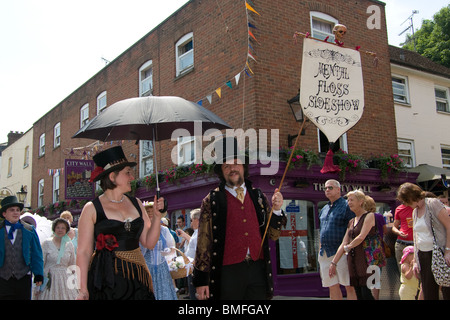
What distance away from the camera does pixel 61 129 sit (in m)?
22.0

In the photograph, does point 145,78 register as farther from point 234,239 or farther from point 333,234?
point 234,239

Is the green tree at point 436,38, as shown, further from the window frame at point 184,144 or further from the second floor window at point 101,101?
the second floor window at point 101,101

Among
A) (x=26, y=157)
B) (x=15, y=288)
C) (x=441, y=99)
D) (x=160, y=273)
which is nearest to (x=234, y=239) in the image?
(x=160, y=273)

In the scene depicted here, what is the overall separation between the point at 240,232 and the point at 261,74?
784 cm

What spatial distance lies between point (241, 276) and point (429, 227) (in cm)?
281

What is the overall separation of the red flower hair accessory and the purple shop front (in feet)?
23.0

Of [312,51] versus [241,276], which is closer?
[241,276]

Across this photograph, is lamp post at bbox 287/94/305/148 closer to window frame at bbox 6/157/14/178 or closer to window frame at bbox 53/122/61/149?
window frame at bbox 53/122/61/149

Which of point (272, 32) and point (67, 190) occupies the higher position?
point (272, 32)

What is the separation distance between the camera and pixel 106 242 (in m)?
3.62

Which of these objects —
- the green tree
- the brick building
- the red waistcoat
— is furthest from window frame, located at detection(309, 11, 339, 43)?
the green tree

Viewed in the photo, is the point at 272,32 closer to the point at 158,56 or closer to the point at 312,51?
the point at 158,56

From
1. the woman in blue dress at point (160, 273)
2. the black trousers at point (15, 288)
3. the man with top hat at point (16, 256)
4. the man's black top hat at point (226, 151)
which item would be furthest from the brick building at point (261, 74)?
the man's black top hat at point (226, 151)
